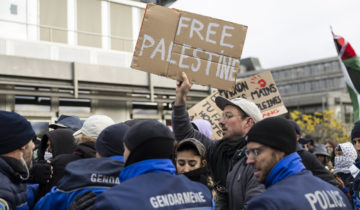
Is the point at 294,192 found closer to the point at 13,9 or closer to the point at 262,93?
the point at 262,93

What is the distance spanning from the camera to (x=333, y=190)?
2.51 m

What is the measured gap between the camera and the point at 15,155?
3039 millimetres

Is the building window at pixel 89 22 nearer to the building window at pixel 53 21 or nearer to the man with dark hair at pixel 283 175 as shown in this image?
the building window at pixel 53 21

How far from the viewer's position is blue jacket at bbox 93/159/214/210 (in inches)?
89.3

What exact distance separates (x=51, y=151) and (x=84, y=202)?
6.78 feet

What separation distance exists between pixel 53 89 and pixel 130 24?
613cm

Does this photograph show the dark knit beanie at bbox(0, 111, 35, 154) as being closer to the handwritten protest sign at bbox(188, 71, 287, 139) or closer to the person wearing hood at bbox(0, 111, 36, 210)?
the person wearing hood at bbox(0, 111, 36, 210)

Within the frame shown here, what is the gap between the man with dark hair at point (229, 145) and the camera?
3.31 m

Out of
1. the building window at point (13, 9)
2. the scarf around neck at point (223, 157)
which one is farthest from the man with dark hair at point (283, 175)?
the building window at point (13, 9)

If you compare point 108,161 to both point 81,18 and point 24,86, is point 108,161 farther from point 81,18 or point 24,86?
→ point 81,18

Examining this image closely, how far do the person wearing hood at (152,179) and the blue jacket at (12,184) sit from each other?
2.43ft

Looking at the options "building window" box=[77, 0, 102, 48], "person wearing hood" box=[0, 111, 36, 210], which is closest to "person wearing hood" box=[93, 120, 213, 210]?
"person wearing hood" box=[0, 111, 36, 210]

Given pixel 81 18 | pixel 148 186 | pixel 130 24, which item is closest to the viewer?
pixel 148 186

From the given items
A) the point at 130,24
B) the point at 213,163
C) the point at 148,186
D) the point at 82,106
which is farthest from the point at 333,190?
the point at 130,24
